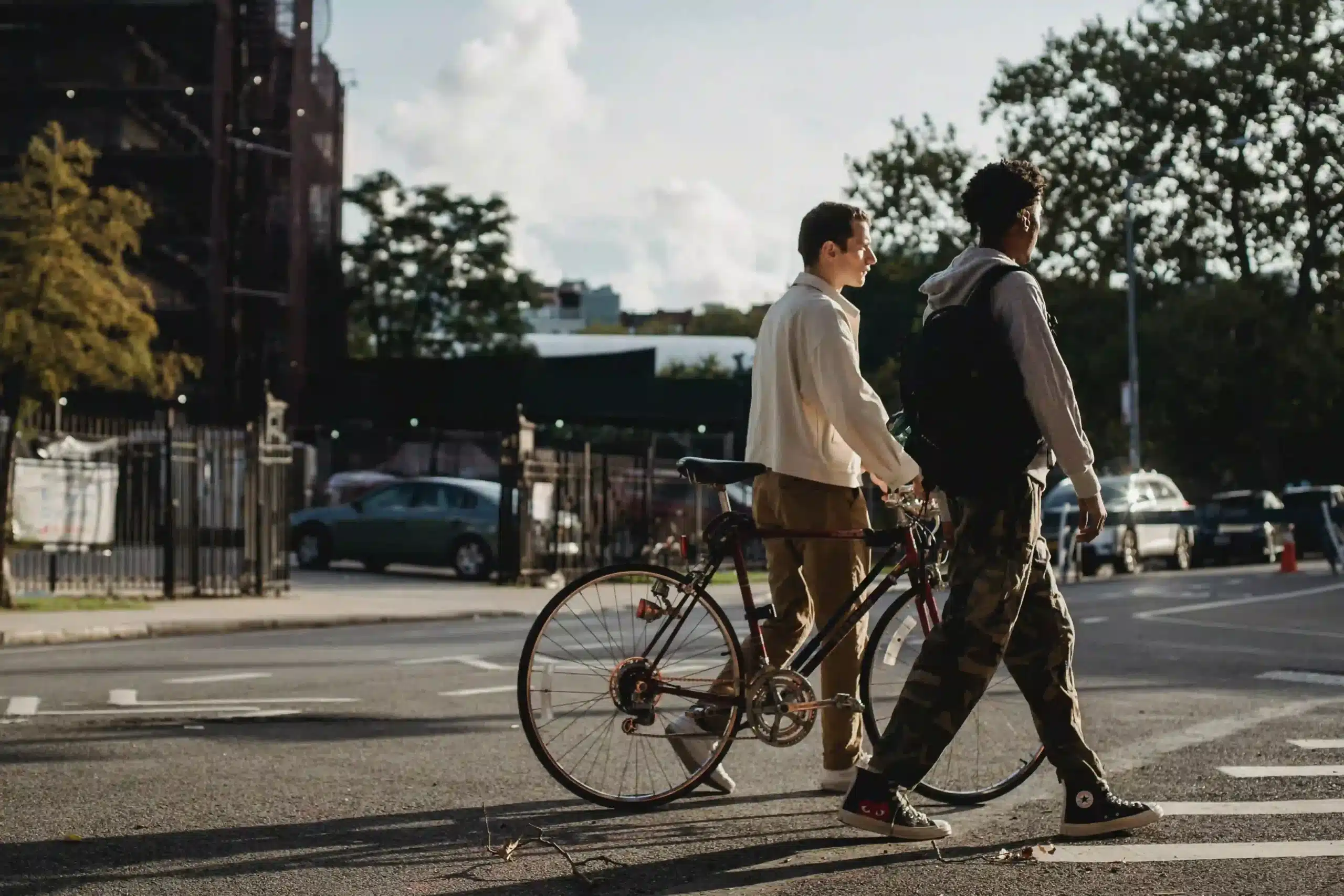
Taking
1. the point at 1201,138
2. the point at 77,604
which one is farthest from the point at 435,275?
the point at 77,604

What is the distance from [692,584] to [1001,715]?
1.19 meters

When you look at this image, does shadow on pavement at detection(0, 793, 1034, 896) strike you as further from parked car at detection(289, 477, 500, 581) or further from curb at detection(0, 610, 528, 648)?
parked car at detection(289, 477, 500, 581)

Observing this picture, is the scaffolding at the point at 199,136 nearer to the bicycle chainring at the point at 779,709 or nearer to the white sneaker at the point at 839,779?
the white sneaker at the point at 839,779

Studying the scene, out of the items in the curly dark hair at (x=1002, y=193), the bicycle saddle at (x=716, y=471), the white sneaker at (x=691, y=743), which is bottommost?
the white sneaker at (x=691, y=743)

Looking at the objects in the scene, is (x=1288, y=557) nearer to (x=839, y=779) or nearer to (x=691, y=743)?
(x=839, y=779)

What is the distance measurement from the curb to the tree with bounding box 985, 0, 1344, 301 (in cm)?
3077

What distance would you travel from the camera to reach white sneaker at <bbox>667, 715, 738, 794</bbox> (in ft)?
19.6

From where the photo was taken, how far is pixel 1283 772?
21.9 feet

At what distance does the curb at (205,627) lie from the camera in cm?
1459

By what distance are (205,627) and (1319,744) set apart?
11.0 meters

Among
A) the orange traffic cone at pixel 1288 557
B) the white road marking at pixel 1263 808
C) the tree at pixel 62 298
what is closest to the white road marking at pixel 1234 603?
the orange traffic cone at pixel 1288 557

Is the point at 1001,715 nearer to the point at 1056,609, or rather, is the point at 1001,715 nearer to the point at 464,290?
the point at 1056,609

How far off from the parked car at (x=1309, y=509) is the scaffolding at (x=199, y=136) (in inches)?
982

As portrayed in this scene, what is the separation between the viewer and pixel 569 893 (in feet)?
15.4
